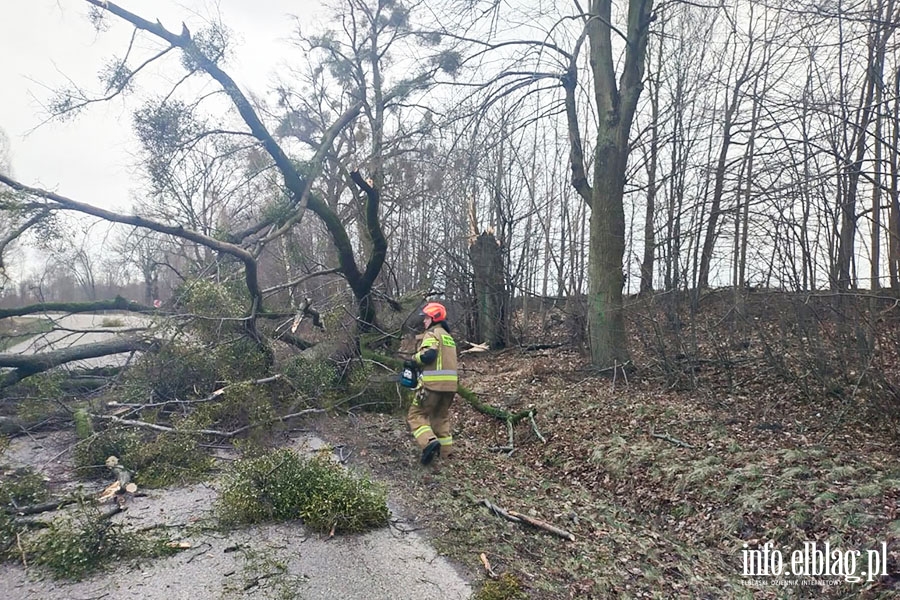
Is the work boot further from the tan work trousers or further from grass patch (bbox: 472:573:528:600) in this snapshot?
grass patch (bbox: 472:573:528:600)

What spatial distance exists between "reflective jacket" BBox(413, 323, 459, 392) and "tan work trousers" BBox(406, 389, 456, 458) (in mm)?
94

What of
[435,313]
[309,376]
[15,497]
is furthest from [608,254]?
[15,497]

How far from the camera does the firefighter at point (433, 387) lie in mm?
6016

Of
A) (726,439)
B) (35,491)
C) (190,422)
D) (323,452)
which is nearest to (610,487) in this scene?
(726,439)

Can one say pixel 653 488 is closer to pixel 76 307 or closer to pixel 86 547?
pixel 86 547

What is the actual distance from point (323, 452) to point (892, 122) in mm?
6833

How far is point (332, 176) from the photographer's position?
14109 millimetres

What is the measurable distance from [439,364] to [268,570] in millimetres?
2828

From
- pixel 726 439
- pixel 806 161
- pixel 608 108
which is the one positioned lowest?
pixel 726 439

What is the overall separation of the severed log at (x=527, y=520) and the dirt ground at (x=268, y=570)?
2.36 ft

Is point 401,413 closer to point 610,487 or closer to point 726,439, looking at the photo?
point 610,487

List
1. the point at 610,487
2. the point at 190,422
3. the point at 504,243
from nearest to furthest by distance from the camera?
the point at 610,487
the point at 190,422
the point at 504,243

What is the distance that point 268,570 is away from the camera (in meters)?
3.77

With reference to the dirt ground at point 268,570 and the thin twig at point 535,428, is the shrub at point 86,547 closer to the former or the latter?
the dirt ground at point 268,570
